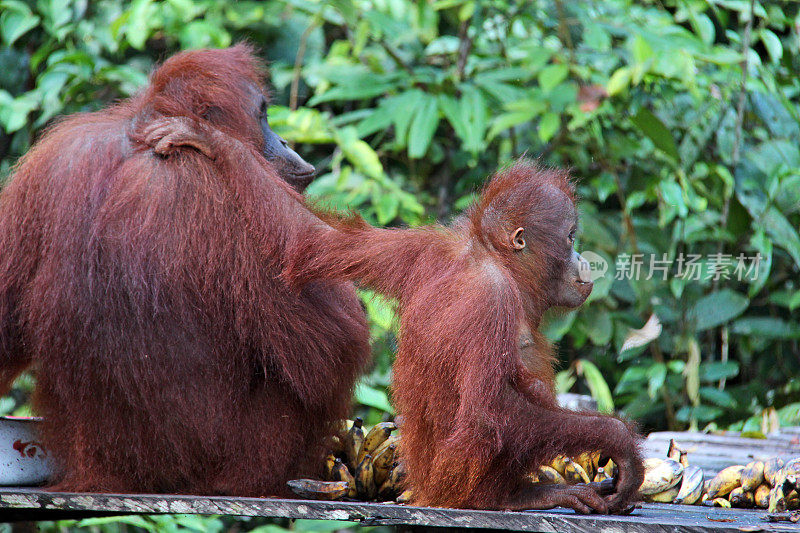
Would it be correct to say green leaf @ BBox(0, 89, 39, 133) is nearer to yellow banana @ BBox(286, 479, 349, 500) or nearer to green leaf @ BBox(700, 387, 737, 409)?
yellow banana @ BBox(286, 479, 349, 500)

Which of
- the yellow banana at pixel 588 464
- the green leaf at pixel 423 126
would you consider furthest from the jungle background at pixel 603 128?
the yellow banana at pixel 588 464

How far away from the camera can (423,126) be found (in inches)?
152

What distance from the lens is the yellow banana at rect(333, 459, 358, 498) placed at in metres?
2.37

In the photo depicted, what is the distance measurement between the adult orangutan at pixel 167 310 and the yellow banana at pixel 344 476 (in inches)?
6.0

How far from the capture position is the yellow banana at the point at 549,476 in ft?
7.25

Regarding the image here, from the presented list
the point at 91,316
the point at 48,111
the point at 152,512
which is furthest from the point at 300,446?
the point at 48,111

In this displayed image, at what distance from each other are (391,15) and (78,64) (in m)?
1.53

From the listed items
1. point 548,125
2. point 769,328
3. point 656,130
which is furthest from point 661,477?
point 769,328

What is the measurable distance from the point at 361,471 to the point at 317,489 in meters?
0.24

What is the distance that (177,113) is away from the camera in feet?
7.25

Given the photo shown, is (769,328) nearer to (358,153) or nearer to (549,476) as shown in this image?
(358,153)

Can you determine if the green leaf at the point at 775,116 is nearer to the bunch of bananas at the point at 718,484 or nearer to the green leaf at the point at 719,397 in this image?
the green leaf at the point at 719,397

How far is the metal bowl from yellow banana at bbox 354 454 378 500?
85cm

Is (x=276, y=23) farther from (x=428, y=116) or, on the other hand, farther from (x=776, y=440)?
(x=776, y=440)
